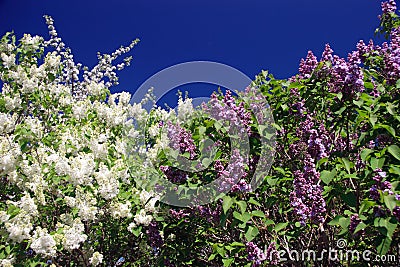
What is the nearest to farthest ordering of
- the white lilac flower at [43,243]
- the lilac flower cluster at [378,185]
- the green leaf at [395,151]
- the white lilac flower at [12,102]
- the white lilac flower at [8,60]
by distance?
the lilac flower cluster at [378,185], the green leaf at [395,151], the white lilac flower at [43,243], the white lilac flower at [12,102], the white lilac flower at [8,60]

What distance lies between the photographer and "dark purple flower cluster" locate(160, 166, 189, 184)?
2713mm

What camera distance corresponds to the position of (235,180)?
2426 millimetres

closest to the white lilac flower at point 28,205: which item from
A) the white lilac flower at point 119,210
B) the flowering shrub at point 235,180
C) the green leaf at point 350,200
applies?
the flowering shrub at point 235,180

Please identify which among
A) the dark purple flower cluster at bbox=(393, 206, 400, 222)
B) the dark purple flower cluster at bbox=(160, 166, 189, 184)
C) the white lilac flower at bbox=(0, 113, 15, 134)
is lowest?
the dark purple flower cluster at bbox=(393, 206, 400, 222)

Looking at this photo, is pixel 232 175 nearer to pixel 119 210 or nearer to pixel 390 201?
pixel 390 201

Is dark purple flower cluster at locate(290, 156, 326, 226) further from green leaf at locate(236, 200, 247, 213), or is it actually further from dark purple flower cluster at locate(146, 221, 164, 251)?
dark purple flower cluster at locate(146, 221, 164, 251)

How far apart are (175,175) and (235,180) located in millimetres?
474

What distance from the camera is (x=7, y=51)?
462 cm

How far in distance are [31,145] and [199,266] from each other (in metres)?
1.72

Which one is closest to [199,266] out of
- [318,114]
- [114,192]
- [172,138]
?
[114,192]

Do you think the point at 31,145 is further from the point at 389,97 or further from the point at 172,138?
the point at 389,97

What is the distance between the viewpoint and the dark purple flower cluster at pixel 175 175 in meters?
2.71

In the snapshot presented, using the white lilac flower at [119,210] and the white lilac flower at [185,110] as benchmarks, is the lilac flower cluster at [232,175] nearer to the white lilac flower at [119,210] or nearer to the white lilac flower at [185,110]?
the white lilac flower at [119,210]

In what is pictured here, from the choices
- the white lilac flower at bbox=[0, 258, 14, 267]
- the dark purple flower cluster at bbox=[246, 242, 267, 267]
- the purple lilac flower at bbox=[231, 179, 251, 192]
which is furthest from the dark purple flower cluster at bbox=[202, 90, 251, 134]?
the white lilac flower at bbox=[0, 258, 14, 267]
